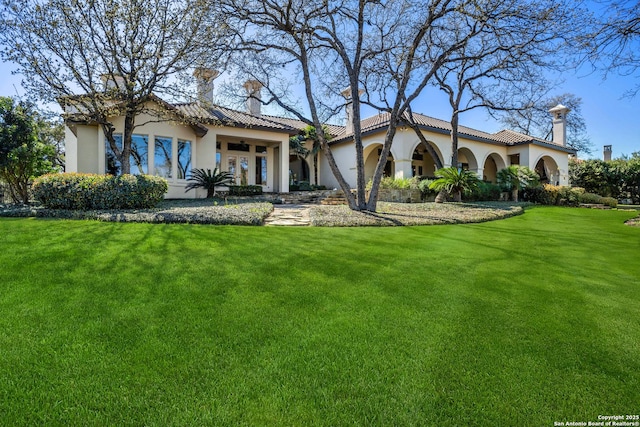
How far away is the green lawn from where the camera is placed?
5.71 ft

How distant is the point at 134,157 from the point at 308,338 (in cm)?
1399

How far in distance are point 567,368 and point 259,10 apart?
1151 cm

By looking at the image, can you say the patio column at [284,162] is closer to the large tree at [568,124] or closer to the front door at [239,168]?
the front door at [239,168]

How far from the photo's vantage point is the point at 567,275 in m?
3.96

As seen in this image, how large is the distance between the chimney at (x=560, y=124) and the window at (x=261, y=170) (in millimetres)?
23118

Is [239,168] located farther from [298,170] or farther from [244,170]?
[298,170]

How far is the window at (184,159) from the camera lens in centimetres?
1501

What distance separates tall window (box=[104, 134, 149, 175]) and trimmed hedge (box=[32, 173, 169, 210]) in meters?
4.28

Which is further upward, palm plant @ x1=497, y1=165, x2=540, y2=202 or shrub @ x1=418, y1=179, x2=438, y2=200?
palm plant @ x1=497, y1=165, x2=540, y2=202

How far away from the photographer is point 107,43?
35.1 ft

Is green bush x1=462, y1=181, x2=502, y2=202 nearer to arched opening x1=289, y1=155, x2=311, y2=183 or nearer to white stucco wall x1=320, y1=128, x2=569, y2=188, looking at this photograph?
white stucco wall x1=320, y1=128, x2=569, y2=188

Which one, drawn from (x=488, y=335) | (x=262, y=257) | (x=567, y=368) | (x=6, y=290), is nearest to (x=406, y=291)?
(x=488, y=335)

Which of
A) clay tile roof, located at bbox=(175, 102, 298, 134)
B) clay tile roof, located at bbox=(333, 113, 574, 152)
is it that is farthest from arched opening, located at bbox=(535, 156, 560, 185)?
clay tile roof, located at bbox=(175, 102, 298, 134)

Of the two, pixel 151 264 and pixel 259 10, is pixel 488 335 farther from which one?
pixel 259 10
